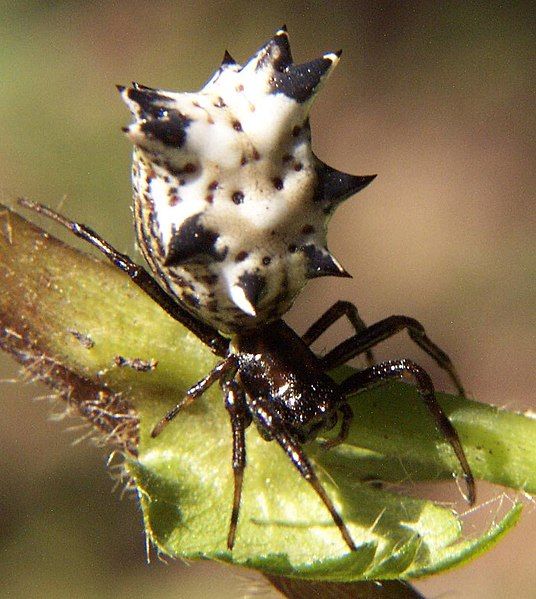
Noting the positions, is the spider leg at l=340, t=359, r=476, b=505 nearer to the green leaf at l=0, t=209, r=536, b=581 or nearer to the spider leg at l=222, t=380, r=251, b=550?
the green leaf at l=0, t=209, r=536, b=581

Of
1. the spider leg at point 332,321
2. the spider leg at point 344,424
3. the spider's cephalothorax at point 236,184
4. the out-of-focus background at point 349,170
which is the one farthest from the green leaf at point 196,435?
the out-of-focus background at point 349,170

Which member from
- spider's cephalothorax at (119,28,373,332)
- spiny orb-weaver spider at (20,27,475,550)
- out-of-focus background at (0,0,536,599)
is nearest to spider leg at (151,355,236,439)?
spiny orb-weaver spider at (20,27,475,550)

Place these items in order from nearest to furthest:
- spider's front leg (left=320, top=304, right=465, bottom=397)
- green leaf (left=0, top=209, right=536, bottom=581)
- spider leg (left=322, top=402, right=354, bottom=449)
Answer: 1. green leaf (left=0, top=209, right=536, bottom=581)
2. spider leg (left=322, top=402, right=354, bottom=449)
3. spider's front leg (left=320, top=304, right=465, bottom=397)

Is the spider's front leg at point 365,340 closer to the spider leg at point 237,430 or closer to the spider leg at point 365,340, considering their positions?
the spider leg at point 365,340

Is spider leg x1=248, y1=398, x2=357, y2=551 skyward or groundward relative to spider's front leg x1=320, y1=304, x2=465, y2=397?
groundward

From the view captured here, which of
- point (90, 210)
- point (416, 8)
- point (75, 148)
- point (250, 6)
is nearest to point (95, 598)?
point (90, 210)

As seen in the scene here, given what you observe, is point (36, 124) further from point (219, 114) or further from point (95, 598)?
point (219, 114)
